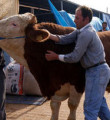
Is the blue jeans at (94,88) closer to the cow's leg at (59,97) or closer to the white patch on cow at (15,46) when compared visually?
the cow's leg at (59,97)

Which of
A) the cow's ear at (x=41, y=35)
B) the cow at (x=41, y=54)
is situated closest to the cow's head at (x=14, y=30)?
the cow at (x=41, y=54)

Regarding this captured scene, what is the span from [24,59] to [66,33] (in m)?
0.75

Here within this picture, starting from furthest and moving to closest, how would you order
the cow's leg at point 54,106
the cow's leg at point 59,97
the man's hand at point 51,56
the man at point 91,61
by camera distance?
the cow's leg at point 54,106, the cow's leg at point 59,97, the man's hand at point 51,56, the man at point 91,61

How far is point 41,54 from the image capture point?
321 centimetres

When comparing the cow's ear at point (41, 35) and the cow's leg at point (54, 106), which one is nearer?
the cow's ear at point (41, 35)

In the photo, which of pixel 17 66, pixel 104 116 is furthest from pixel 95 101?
pixel 17 66

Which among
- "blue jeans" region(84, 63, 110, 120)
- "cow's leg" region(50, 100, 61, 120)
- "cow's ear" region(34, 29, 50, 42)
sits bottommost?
"cow's leg" region(50, 100, 61, 120)

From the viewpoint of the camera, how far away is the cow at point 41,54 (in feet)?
10.3

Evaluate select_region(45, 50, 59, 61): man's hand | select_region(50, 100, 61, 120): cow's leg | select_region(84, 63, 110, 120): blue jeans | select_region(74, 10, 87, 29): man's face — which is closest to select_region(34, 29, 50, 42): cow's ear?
select_region(45, 50, 59, 61): man's hand

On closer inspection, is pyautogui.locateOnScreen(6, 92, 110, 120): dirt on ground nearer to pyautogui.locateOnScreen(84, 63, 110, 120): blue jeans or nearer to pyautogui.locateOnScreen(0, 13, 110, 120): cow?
pyautogui.locateOnScreen(0, 13, 110, 120): cow

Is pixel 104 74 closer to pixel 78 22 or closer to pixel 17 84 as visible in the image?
pixel 78 22

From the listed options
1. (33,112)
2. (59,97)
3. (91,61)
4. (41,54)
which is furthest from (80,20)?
(33,112)

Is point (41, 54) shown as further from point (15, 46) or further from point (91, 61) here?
point (91, 61)

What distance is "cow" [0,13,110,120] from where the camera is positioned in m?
3.14
